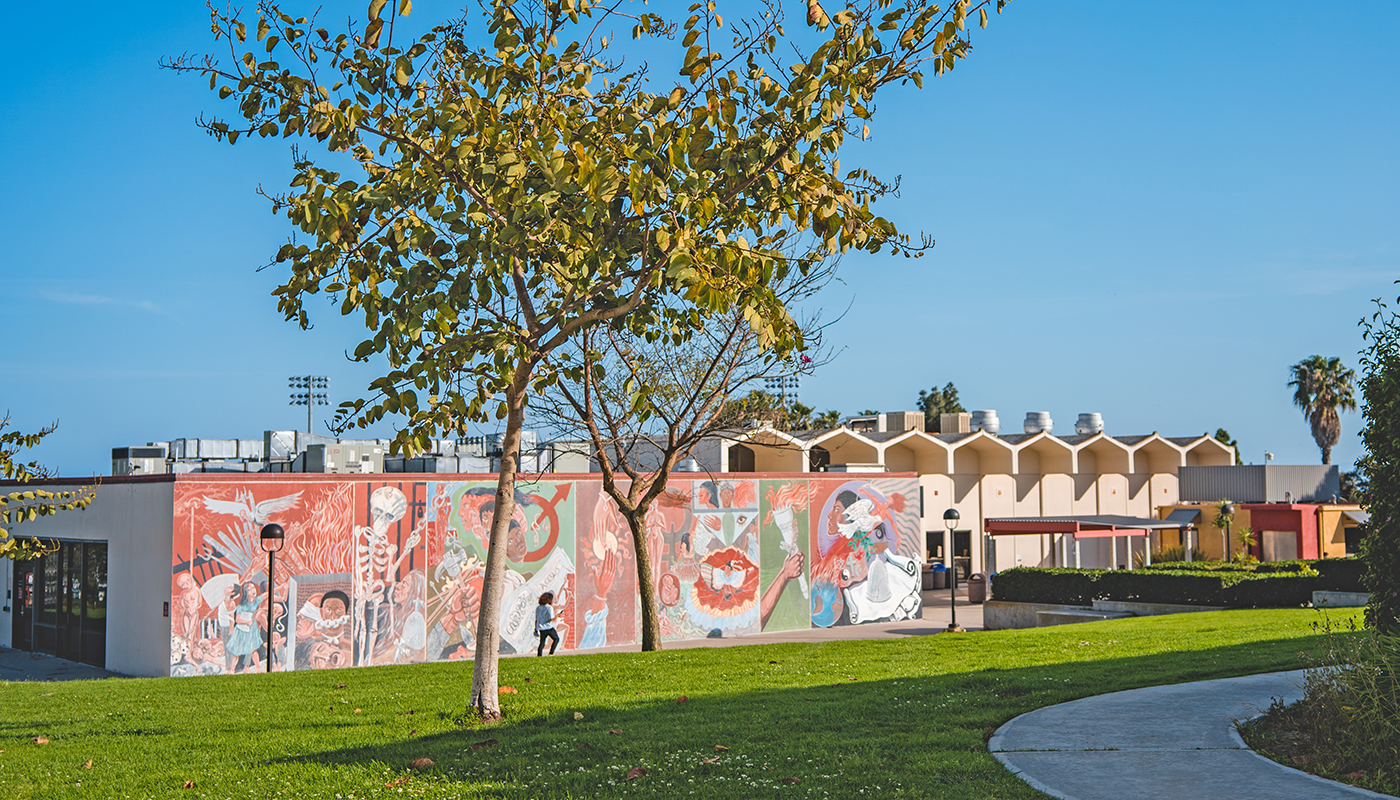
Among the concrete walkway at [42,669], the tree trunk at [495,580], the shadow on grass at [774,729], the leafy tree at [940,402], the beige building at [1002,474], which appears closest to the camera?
the shadow on grass at [774,729]

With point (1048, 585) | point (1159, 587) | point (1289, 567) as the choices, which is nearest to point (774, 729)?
point (1159, 587)

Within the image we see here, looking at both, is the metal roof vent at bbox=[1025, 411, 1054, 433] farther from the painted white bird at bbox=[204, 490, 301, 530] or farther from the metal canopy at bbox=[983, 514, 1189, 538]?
the painted white bird at bbox=[204, 490, 301, 530]

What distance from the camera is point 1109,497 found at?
53000mm

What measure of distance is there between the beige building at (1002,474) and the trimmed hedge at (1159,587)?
39.9ft

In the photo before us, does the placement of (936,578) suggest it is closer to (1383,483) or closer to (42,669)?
(42,669)

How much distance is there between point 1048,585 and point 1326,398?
155ft

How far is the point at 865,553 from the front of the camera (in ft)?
109

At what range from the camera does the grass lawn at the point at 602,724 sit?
752 cm

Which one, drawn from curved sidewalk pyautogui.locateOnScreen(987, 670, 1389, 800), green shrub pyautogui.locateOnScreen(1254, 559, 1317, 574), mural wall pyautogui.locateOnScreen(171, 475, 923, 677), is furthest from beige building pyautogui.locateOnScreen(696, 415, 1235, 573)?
curved sidewalk pyautogui.locateOnScreen(987, 670, 1389, 800)

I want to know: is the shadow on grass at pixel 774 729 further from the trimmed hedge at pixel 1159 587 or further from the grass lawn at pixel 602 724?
the trimmed hedge at pixel 1159 587

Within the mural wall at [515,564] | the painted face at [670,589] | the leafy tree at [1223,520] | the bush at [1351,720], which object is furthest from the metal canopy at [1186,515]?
the bush at [1351,720]

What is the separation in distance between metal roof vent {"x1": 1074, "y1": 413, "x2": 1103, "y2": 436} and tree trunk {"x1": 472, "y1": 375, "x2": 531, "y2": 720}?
153 feet

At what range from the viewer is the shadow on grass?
732cm

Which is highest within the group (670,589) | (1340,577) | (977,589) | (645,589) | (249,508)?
(249,508)
